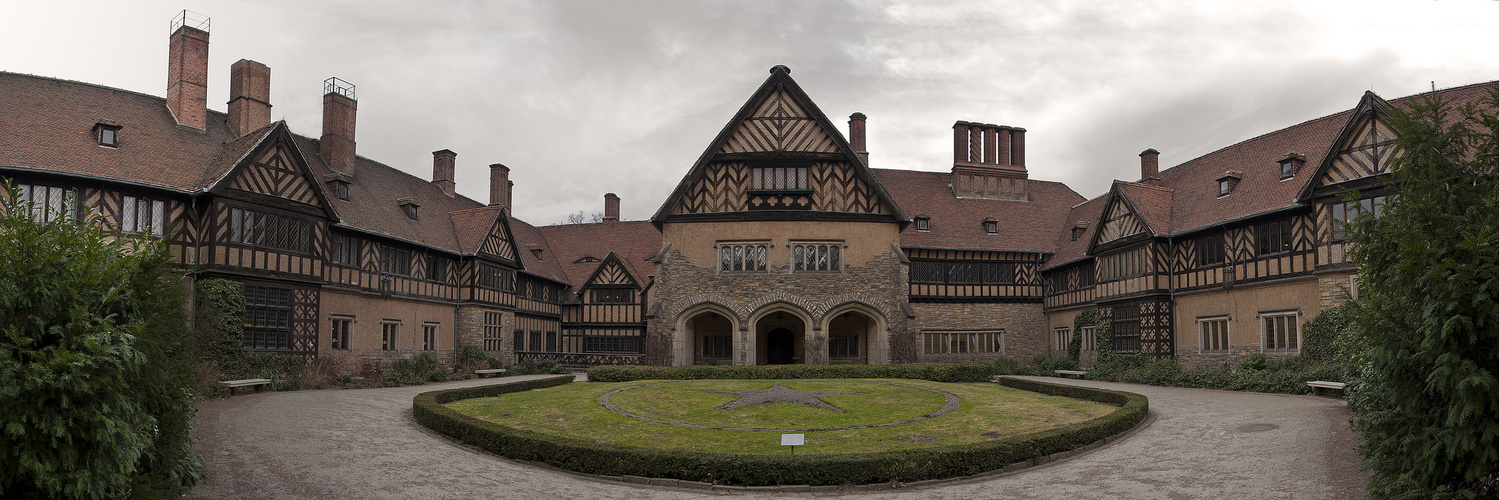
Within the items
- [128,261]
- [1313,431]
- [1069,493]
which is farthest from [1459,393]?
[128,261]

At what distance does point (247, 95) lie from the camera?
92.2 ft

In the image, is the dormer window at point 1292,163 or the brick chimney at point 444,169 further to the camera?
the brick chimney at point 444,169

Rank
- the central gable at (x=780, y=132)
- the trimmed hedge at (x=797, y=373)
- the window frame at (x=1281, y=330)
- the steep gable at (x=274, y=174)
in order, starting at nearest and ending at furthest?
the steep gable at (x=274, y=174), the window frame at (x=1281, y=330), the trimmed hedge at (x=797, y=373), the central gable at (x=780, y=132)

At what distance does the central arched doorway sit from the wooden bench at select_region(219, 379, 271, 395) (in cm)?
1949

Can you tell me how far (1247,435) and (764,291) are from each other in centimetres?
1954

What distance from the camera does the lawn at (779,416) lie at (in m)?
15.4

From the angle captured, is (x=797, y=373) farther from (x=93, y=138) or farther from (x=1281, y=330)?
(x=93, y=138)

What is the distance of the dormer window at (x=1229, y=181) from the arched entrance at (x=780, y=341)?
625 inches

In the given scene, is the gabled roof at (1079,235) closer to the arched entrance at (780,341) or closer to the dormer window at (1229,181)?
the dormer window at (1229,181)

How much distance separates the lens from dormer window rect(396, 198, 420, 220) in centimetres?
3394

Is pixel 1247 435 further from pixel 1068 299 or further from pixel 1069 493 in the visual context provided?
pixel 1068 299

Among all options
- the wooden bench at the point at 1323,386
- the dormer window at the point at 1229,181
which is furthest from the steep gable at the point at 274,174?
the dormer window at the point at 1229,181

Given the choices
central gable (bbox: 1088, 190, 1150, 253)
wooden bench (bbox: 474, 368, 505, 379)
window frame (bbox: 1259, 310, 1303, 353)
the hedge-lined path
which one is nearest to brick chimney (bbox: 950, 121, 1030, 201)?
central gable (bbox: 1088, 190, 1150, 253)

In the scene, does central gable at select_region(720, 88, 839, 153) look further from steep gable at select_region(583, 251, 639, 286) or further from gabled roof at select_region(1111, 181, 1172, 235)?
steep gable at select_region(583, 251, 639, 286)
